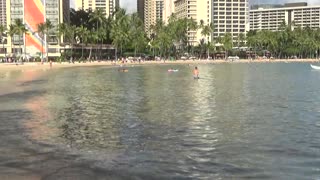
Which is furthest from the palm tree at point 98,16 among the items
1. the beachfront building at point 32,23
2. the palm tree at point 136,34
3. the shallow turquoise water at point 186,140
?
the shallow turquoise water at point 186,140

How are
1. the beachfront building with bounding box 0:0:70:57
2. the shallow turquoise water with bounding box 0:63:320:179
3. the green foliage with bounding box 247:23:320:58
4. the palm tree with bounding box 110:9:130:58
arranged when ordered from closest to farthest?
1. the shallow turquoise water with bounding box 0:63:320:179
2. the palm tree with bounding box 110:9:130:58
3. the beachfront building with bounding box 0:0:70:57
4. the green foliage with bounding box 247:23:320:58

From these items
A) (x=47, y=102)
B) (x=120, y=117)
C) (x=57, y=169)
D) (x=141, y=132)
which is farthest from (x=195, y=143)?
(x=47, y=102)

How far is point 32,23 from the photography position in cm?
15650

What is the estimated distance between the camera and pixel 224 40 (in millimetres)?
187000

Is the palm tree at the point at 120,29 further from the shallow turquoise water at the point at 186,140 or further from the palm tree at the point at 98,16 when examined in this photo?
Result: the shallow turquoise water at the point at 186,140

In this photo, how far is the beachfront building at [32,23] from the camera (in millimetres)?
155000

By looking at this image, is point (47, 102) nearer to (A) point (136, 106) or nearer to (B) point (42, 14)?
(A) point (136, 106)

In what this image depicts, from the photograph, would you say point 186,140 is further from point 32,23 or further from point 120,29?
point 32,23

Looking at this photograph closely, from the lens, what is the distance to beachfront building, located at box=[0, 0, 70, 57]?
155000mm

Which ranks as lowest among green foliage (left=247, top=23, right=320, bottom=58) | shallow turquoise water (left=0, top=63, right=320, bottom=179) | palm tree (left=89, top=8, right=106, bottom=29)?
shallow turquoise water (left=0, top=63, right=320, bottom=179)

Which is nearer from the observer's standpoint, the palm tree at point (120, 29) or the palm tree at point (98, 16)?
the palm tree at point (120, 29)

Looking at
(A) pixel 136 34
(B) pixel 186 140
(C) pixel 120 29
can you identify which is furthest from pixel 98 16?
(B) pixel 186 140

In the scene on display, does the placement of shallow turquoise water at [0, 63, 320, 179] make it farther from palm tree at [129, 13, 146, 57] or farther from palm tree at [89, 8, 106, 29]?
palm tree at [89, 8, 106, 29]

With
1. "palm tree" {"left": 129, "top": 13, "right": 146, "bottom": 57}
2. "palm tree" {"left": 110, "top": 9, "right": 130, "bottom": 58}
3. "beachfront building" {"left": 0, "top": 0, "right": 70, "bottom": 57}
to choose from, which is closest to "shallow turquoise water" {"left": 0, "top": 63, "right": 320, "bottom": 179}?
"palm tree" {"left": 110, "top": 9, "right": 130, "bottom": 58}
